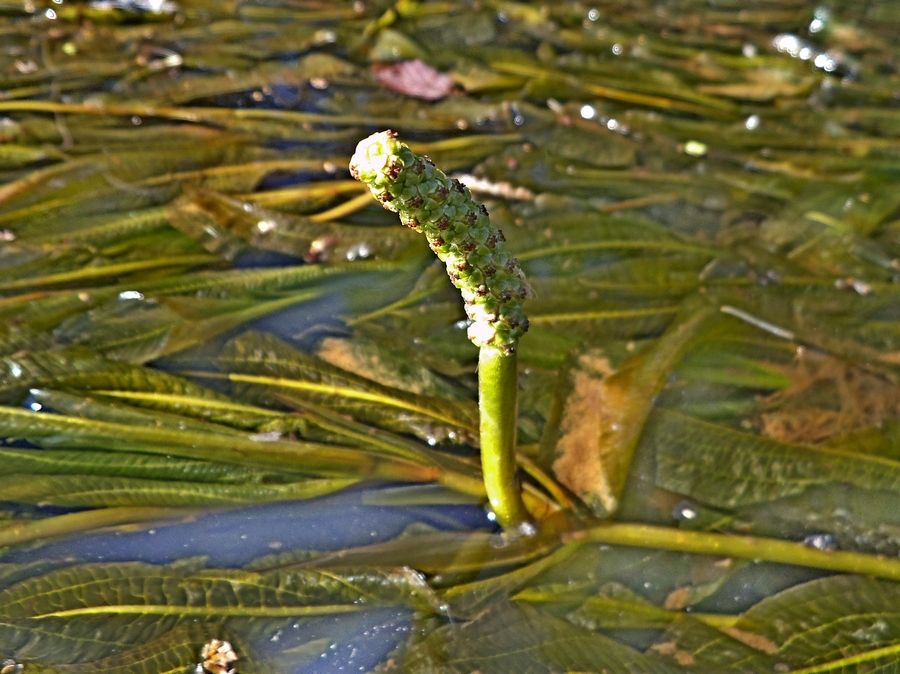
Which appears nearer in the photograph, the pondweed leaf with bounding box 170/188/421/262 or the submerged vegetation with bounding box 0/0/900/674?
the submerged vegetation with bounding box 0/0/900/674

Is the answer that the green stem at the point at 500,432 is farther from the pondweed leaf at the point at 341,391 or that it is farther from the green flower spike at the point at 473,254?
the pondweed leaf at the point at 341,391

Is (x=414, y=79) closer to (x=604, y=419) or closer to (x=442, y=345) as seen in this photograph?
(x=442, y=345)

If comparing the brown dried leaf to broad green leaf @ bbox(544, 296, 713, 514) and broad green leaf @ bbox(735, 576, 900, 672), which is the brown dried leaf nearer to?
broad green leaf @ bbox(544, 296, 713, 514)

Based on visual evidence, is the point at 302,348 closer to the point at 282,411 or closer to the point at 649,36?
the point at 282,411

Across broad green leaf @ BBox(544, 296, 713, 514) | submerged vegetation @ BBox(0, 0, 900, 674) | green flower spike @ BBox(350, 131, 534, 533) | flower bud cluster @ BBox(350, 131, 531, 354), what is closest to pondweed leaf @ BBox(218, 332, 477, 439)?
submerged vegetation @ BBox(0, 0, 900, 674)

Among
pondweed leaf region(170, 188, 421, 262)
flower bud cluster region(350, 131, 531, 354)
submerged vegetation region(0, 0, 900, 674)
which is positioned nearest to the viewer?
flower bud cluster region(350, 131, 531, 354)

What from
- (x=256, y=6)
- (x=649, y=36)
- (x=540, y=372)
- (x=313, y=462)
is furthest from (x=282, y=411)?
(x=649, y=36)
